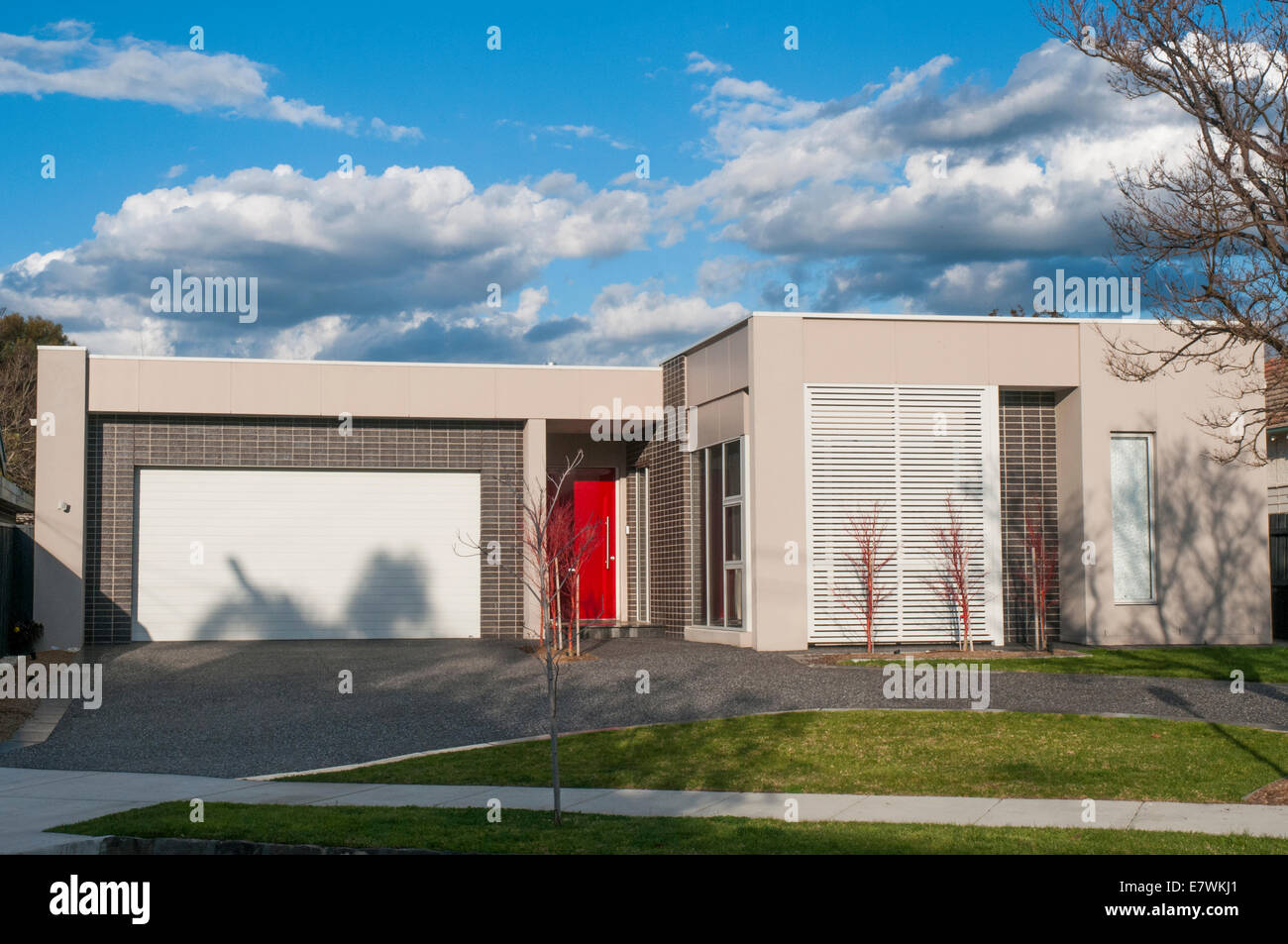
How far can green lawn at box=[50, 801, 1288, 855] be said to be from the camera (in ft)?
24.6

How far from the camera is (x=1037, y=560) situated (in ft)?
64.1

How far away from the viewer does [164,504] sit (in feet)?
71.8

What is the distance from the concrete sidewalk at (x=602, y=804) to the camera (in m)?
8.50

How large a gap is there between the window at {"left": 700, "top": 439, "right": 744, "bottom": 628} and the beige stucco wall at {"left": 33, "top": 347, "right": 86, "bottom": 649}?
10569 millimetres

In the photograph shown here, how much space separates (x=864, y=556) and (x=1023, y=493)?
3.36m

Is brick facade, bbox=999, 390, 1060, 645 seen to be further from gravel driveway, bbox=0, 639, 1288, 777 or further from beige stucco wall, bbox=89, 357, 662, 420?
beige stucco wall, bbox=89, 357, 662, 420

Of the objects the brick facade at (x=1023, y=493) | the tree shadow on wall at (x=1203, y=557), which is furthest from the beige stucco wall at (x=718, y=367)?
the tree shadow on wall at (x=1203, y=557)

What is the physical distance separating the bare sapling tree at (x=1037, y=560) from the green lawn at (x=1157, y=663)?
125 centimetres

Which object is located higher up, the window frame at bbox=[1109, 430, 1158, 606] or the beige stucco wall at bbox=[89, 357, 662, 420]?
the beige stucco wall at bbox=[89, 357, 662, 420]

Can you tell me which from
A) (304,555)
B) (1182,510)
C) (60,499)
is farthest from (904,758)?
(60,499)

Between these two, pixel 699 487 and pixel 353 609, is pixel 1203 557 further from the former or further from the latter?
pixel 353 609

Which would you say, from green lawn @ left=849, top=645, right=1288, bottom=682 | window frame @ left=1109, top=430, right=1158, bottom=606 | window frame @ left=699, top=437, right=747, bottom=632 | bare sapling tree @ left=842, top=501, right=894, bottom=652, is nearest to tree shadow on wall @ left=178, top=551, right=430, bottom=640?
window frame @ left=699, top=437, right=747, bottom=632

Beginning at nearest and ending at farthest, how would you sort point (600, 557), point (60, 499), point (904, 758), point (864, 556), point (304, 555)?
point (904, 758)
point (864, 556)
point (60, 499)
point (304, 555)
point (600, 557)
